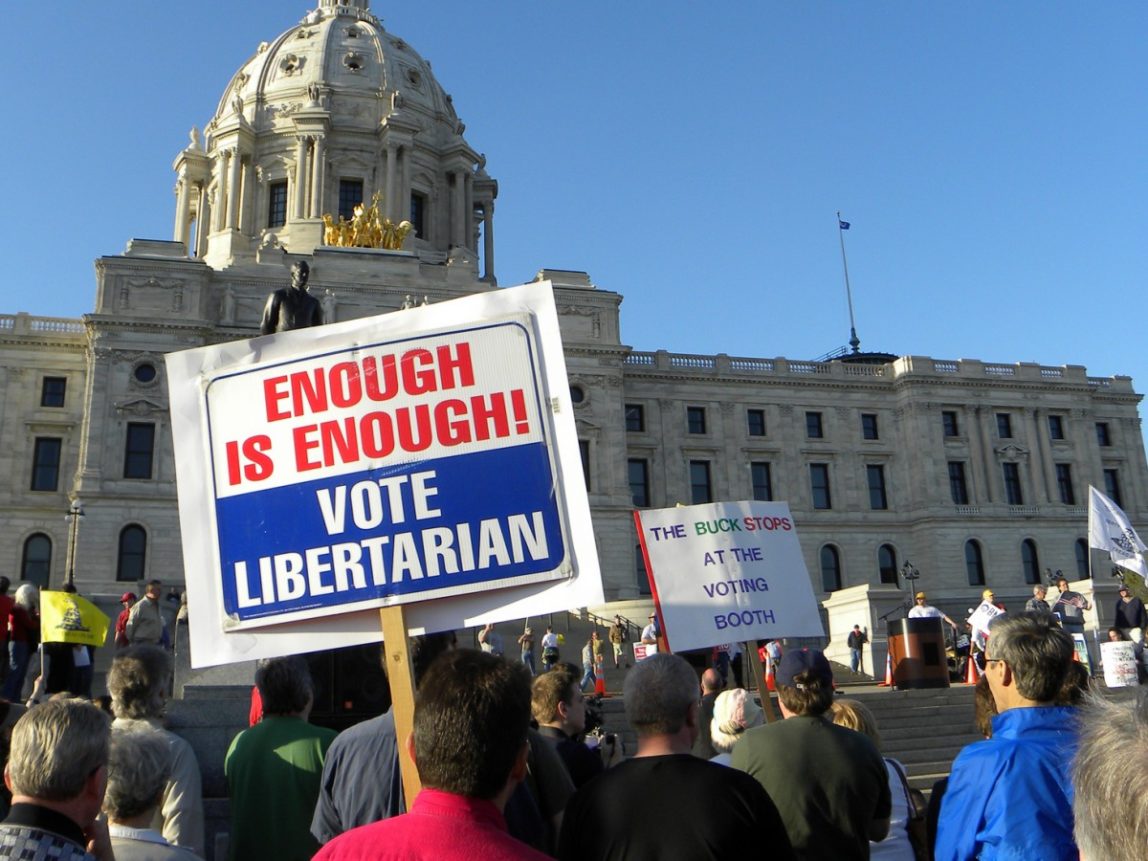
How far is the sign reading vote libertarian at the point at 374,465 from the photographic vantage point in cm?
416

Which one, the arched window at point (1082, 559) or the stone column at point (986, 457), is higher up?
the stone column at point (986, 457)

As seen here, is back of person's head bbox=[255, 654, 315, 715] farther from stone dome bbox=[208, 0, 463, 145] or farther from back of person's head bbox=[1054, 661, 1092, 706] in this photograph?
stone dome bbox=[208, 0, 463, 145]

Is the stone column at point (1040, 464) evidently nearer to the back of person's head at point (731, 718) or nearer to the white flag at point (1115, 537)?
the white flag at point (1115, 537)

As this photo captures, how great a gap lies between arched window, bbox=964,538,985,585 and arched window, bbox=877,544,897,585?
332 cm

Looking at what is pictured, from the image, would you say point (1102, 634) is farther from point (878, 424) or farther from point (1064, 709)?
point (1064, 709)

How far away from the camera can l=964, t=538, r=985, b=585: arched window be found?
50.8 meters

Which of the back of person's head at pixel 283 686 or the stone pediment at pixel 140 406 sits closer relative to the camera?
the back of person's head at pixel 283 686

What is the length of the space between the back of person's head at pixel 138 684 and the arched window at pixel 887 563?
49286 millimetres

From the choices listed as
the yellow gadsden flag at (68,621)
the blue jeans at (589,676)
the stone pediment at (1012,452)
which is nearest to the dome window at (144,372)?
the blue jeans at (589,676)

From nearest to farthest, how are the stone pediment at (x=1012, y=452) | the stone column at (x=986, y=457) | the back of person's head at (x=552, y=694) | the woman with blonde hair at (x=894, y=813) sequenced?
the woman with blonde hair at (x=894, y=813) < the back of person's head at (x=552, y=694) < the stone column at (x=986, y=457) < the stone pediment at (x=1012, y=452)

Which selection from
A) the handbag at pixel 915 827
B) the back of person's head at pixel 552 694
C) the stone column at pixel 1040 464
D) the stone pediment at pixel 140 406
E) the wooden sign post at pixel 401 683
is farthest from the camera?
the stone column at pixel 1040 464

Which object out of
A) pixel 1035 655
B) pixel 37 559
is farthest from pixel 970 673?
pixel 37 559

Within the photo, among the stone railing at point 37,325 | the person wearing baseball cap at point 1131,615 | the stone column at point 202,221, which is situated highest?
the stone column at point 202,221

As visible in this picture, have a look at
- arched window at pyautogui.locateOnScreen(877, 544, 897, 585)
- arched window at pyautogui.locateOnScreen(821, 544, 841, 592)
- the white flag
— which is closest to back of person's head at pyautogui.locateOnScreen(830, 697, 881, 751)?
the white flag
